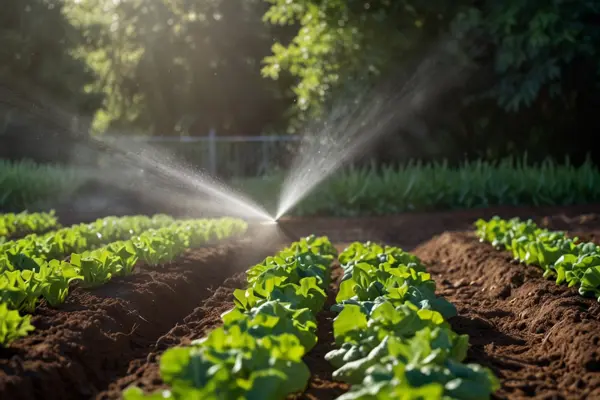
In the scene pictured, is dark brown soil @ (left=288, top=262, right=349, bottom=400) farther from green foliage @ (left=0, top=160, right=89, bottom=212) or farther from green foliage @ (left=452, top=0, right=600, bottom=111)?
green foliage @ (left=0, top=160, right=89, bottom=212)

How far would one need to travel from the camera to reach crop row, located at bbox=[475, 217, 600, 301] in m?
4.63

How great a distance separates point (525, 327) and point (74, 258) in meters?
2.74

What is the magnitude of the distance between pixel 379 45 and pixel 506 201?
143 inches

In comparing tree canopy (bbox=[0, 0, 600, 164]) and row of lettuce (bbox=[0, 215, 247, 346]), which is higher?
tree canopy (bbox=[0, 0, 600, 164])

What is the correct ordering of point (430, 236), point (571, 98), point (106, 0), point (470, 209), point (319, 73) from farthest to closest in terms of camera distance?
point (106, 0) < point (319, 73) < point (571, 98) < point (470, 209) < point (430, 236)

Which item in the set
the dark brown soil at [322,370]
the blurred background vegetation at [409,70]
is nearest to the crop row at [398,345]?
the dark brown soil at [322,370]

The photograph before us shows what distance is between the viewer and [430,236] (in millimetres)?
10617

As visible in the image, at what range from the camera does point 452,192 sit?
40.3 ft

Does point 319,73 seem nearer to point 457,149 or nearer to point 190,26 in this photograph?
point 457,149

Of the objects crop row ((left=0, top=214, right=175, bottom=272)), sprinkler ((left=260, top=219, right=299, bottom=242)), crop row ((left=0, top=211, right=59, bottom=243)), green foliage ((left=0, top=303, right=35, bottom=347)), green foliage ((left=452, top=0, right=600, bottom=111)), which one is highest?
green foliage ((left=452, top=0, right=600, bottom=111))

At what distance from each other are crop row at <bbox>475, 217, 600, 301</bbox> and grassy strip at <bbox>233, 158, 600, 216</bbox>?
4725 millimetres

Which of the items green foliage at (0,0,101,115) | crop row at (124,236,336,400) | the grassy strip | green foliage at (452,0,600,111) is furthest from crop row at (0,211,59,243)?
green foliage at (0,0,101,115)

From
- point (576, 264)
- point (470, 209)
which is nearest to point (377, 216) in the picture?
point (470, 209)

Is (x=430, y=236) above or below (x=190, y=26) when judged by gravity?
below
